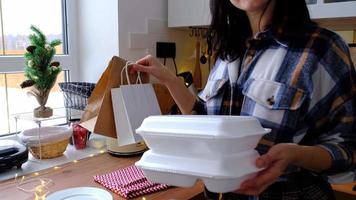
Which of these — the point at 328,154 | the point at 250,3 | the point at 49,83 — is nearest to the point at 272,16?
the point at 250,3

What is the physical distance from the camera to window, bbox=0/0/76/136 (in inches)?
51.9

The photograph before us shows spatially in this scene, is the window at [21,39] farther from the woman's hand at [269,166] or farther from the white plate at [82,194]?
the woman's hand at [269,166]

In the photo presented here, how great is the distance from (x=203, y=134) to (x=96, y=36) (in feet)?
3.91

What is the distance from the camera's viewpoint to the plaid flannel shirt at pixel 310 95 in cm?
67

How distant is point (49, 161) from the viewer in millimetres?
1190

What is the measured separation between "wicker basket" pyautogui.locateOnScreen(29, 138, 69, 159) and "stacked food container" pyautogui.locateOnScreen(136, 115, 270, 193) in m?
0.75

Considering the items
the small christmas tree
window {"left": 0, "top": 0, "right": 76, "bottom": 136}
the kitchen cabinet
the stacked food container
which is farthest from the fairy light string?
the kitchen cabinet

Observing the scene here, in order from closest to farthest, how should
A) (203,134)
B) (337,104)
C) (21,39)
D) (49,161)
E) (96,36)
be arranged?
1. (203,134)
2. (337,104)
3. (49,161)
4. (21,39)
5. (96,36)

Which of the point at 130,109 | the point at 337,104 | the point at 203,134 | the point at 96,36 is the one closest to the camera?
the point at 203,134

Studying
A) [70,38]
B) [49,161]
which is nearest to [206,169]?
[49,161]

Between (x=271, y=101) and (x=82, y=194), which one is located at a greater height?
(x=271, y=101)

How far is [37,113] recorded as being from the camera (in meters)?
1.24

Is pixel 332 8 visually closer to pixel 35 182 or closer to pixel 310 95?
pixel 310 95

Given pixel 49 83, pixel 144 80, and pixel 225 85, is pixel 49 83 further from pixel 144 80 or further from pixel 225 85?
pixel 225 85
